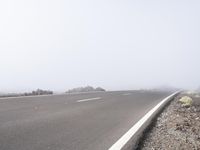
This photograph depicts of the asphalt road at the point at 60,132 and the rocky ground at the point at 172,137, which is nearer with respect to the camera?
the asphalt road at the point at 60,132

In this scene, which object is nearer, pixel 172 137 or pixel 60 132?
pixel 60 132

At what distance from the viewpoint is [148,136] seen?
26.0ft

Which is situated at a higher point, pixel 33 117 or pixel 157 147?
pixel 33 117

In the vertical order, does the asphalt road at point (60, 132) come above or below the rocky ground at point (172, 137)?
above

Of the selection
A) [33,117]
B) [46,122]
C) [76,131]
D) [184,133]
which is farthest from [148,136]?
[33,117]

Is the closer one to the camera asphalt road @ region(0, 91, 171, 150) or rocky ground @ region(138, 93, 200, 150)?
asphalt road @ region(0, 91, 171, 150)

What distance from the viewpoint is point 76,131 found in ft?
26.3

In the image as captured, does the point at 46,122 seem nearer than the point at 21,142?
No

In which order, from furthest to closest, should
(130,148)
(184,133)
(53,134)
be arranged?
(184,133) → (53,134) → (130,148)

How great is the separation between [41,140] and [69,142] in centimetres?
55

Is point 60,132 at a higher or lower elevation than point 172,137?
higher

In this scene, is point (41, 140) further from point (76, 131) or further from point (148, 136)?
point (148, 136)

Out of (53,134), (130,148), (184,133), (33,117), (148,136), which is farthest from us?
(33,117)

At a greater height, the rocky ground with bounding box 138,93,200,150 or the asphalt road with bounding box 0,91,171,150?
the asphalt road with bounding box 0,91,171,150
